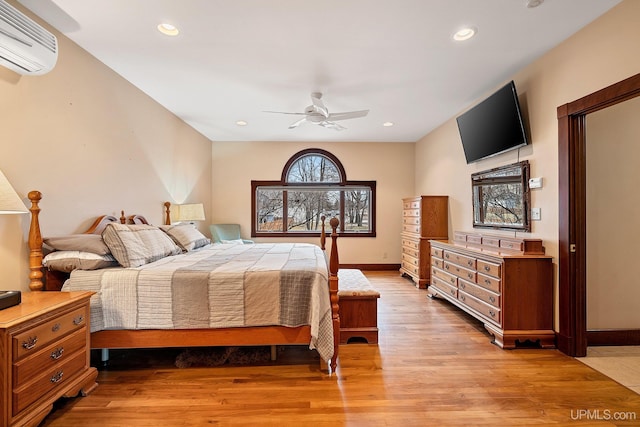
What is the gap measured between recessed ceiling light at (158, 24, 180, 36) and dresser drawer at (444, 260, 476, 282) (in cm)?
362

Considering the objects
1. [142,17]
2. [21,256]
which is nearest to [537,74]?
[142,17]

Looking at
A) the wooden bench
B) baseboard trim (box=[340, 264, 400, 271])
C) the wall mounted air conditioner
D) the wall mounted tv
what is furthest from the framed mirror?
the wall mounted air conditioner

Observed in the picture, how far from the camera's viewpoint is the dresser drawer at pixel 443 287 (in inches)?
139

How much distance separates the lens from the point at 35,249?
210cm

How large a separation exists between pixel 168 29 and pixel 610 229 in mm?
4236

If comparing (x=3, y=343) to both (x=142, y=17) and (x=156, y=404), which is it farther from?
(x=142, y=17)

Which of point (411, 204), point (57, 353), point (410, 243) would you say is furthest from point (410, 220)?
point (57, 353)

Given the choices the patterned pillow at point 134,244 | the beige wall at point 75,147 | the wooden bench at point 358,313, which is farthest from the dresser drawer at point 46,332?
the wooden bench at point 358,313

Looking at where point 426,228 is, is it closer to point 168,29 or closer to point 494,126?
point 494,126

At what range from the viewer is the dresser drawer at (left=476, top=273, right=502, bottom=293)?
2.72 m

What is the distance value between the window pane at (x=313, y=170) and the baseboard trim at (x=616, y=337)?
14.5 feet

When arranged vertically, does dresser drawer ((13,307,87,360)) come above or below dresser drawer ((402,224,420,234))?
below

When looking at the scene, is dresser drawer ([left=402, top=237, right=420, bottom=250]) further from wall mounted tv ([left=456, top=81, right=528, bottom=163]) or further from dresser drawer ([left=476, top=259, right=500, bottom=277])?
dresser drawer ([left=476, top=259, right=500, bottom=277])

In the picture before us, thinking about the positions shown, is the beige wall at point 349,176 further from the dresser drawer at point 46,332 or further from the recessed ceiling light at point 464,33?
the dresser drawer at point 46,332
